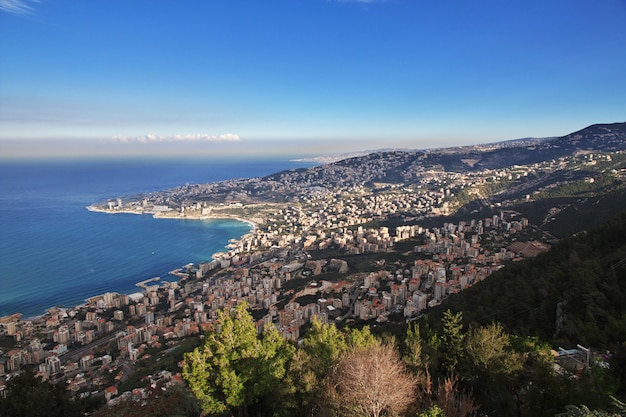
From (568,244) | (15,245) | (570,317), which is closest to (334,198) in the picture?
(15,245)

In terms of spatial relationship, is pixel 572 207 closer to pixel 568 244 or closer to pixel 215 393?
pixel 568 244

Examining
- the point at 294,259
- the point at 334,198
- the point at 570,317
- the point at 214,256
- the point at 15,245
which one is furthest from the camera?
the point at 334,198

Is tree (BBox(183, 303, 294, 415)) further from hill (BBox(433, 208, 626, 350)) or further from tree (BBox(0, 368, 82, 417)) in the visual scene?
hill (BBox(433, 208, 626, 350))

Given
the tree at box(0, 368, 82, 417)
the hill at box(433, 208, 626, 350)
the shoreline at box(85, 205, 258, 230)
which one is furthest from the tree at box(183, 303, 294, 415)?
the shoreline at box(85, 205, 258, 230)

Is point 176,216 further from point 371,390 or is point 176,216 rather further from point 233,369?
point 371,390

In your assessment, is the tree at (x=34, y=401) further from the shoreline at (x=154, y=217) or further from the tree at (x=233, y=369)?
the shoreline at (x=154, y=217)
